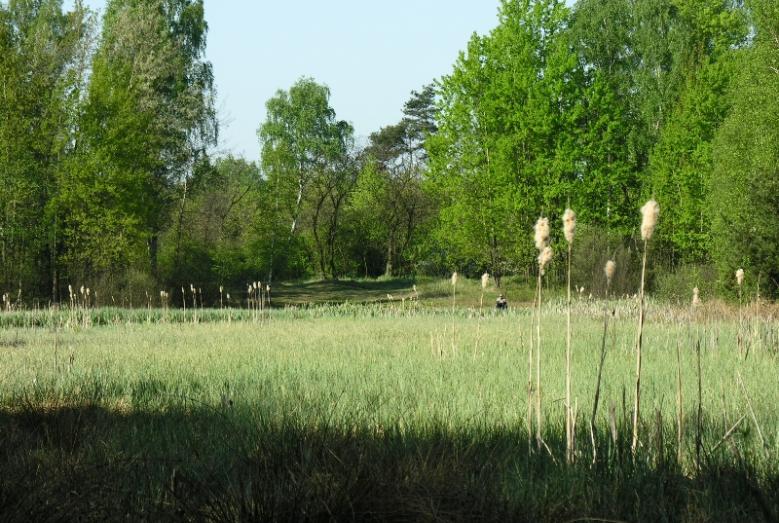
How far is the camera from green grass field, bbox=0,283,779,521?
8.73ft

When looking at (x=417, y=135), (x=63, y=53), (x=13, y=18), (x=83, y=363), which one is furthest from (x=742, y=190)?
(x=417, y=135)

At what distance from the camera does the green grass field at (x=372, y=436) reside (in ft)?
8.73

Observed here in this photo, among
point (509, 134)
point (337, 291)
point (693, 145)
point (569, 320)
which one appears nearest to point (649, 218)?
point (569, 320)

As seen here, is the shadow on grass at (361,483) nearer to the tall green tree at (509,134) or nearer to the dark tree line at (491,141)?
the dark tree line at (491,141)

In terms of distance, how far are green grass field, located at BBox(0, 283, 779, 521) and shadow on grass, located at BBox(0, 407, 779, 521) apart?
0.01m

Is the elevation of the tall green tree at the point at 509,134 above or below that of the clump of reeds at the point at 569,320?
above

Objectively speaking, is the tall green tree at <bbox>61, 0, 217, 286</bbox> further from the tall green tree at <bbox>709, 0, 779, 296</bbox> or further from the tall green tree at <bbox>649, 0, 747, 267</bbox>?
the tall green tree at <bbox>649, 0, 747, 267</bbox>

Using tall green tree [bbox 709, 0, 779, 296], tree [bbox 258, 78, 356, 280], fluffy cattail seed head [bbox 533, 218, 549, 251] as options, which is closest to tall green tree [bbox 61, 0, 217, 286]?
tree [bbox 258, 78, 356, 280]

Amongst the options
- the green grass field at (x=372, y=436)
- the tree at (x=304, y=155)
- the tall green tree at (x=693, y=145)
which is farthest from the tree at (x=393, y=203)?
the green grass field at (x=372, y=436)

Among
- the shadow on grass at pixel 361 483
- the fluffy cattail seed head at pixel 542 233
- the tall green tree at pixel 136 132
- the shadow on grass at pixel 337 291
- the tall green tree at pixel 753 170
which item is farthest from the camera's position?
the shadow on grass at pixel 337 291

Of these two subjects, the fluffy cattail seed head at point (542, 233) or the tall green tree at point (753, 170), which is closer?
the fluffy cattail seed head at point (542, 233)

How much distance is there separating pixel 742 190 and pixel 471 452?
765 inches

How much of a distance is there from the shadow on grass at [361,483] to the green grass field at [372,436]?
11 mm

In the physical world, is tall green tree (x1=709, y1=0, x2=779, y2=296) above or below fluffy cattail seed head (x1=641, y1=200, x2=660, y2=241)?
above
